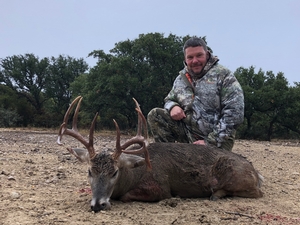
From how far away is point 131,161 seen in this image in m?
4.25

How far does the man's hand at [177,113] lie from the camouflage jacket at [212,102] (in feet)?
0.41

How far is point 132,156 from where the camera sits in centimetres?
428

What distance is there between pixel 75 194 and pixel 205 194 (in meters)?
1.75

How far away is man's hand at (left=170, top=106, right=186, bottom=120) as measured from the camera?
19.6ft

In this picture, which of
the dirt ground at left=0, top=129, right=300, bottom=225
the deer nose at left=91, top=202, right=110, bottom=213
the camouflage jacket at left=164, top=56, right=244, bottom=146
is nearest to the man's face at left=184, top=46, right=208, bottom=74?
the camouflage jacket at left=164, top=56, right=244, bottom=146

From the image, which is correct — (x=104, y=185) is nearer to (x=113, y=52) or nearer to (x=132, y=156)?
(x=132, y=156)

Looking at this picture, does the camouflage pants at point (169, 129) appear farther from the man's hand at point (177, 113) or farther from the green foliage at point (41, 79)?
the green foliage at point (41, 79)

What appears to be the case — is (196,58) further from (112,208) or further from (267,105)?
(267,105)

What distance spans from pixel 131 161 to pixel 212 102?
2.15 meters

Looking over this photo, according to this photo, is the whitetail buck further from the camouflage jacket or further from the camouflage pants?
the camouflage pants

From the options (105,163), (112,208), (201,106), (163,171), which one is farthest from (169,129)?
(112,208)

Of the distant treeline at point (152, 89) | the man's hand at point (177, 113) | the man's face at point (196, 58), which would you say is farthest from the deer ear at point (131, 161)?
the distant treeline at point (152, 89)

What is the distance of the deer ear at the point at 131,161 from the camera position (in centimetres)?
421

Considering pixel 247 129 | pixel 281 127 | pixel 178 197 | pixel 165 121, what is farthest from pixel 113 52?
pixel 178 197
